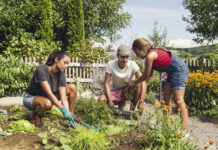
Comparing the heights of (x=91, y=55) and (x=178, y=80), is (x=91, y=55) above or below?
above

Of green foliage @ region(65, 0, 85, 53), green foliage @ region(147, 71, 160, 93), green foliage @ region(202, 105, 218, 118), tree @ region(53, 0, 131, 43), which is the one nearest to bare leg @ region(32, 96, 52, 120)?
green foliage @ region(202, 105, 218, 118)

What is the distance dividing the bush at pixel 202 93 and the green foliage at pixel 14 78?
181 inches

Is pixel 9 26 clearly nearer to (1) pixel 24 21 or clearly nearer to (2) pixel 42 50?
(1) pixel 24 21

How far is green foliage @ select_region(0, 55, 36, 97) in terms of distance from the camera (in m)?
6.32

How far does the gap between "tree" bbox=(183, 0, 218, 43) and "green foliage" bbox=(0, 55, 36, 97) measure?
49.6 feet

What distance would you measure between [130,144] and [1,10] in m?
11.2

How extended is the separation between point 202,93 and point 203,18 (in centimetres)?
1428

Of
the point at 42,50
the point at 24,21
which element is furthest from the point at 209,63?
the point at 24,21

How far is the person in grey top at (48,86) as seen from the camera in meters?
3.10

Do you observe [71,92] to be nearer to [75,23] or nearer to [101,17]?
[75,23]

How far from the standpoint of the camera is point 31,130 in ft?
9.73

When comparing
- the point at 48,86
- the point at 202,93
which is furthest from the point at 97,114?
the point at 202,93

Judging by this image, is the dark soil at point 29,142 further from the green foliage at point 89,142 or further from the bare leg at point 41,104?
the bare leg at point 41,104

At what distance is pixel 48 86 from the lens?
3.09 meters
